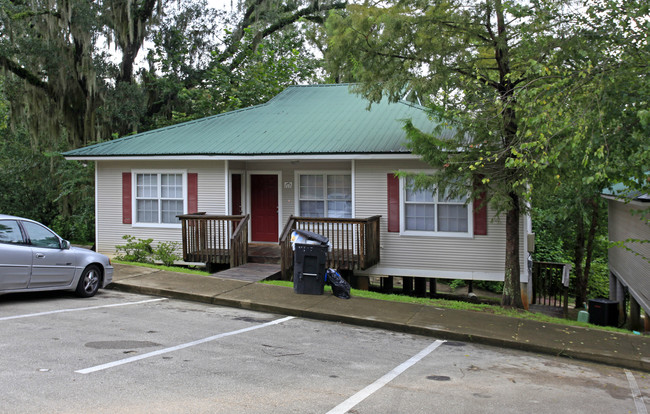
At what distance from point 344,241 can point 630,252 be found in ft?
24.4

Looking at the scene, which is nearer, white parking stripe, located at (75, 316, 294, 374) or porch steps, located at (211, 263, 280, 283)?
white parking stripe, located at (75, 316, 294, 374)

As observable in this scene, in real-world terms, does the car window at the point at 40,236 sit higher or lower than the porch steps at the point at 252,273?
higher

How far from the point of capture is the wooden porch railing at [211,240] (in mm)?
14523

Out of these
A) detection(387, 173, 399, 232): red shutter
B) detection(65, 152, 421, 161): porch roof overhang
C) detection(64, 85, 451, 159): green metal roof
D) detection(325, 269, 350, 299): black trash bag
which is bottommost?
detection(325, 269, 350, 299): black trash bag

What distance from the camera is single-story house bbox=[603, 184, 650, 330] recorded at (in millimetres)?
12664

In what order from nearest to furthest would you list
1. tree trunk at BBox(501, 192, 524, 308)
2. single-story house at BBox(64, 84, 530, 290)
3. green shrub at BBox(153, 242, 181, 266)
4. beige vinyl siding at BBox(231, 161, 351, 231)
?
tree trunk at BBox(501, 192, 524, 308)
single-story house at BBox(64, 84, 530, 290)
green shrub at BBox(153, 242, 181, 266)
beige vinyl siding at BBox(231, 161, 351, 231)

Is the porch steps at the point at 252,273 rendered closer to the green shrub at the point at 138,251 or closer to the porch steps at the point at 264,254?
the porch steps at the point at 264,254

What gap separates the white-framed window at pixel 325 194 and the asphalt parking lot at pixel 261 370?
21.1 ft

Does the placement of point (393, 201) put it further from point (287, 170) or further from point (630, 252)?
point (630, 252)

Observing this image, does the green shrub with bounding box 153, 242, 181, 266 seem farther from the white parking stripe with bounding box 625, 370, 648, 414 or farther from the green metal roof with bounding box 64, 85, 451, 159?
the white parking stripe with bounding box 625, 370, 648, 414

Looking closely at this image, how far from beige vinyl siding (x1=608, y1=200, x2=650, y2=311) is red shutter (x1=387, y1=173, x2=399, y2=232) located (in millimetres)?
5188

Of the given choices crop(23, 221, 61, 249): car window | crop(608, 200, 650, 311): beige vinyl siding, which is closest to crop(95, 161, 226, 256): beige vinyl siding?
crop(23, 221, 61, 249): car window

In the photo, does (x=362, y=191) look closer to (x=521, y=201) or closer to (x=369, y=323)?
(x=521, y=201)

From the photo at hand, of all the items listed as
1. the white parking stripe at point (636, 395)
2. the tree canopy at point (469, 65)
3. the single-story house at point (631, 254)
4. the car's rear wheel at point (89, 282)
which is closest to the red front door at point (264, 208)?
the tree canopy at point (469, 65)
